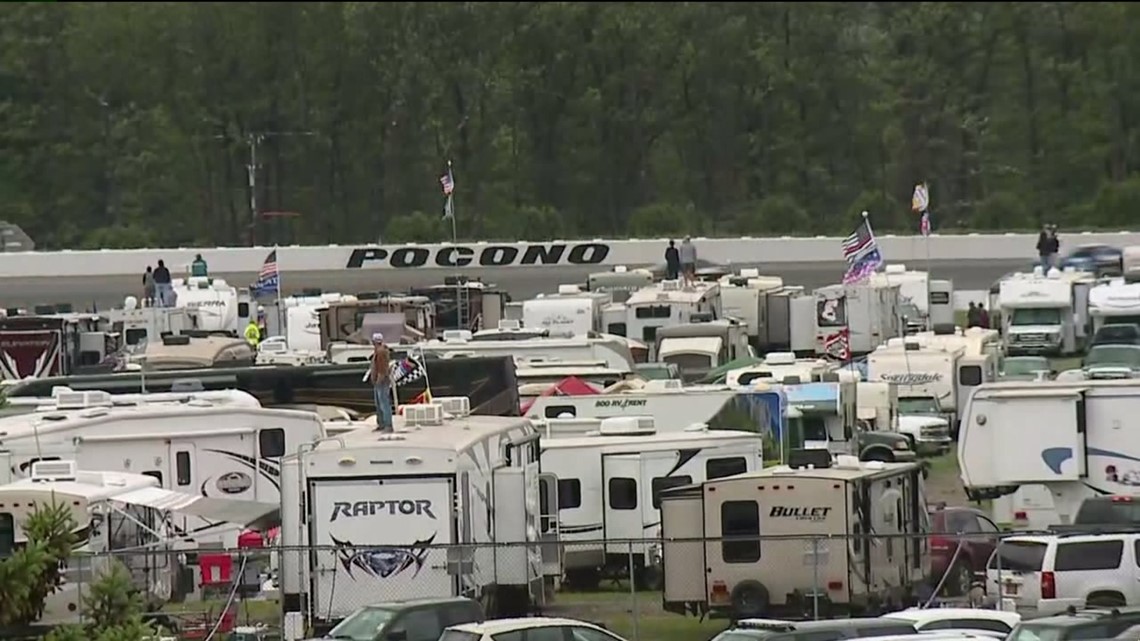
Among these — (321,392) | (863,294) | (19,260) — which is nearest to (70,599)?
(321,392)

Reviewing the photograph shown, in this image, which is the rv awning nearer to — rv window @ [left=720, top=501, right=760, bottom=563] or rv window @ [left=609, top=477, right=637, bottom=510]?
rv window @ [left=609, top=477, right=637, bottom=510]

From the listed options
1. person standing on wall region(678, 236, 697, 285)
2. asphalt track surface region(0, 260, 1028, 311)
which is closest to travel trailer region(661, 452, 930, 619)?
person standing on wall region(678, 236, 697, 285)

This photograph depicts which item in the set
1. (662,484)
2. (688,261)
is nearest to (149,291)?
(688,261)

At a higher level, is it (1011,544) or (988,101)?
(988,101)

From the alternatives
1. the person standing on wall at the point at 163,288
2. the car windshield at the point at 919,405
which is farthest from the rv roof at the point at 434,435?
the person standing on wall at the point at 163,288

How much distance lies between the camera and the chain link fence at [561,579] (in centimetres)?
2592

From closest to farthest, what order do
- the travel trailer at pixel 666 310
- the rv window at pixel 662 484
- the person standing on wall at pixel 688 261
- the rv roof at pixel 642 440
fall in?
the rv window at pixel 662 484 < the rv roof at pixel 642 440 < the travel trailer at pixel 666 310 < the person standing on wall at pixel 688 261

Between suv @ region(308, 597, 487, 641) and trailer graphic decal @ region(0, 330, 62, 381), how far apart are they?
26358 mm

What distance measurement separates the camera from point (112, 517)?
27953 millimetres

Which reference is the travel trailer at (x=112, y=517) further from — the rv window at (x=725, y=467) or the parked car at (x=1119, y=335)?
the parked car at (x=1119, y=335)

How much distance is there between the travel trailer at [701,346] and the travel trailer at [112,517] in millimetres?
18181

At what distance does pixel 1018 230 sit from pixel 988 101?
59.0 feet

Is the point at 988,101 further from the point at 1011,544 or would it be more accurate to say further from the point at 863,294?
the point at 1011,544

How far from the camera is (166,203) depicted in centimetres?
11412
